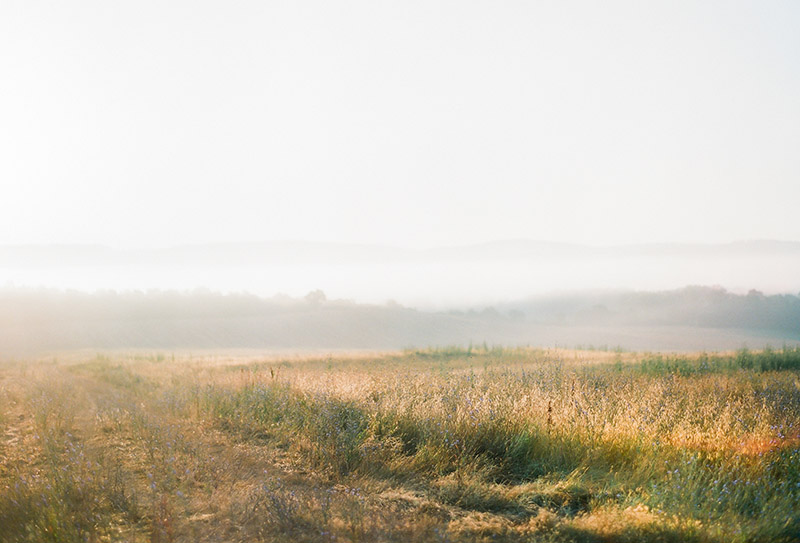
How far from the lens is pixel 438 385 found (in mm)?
10547

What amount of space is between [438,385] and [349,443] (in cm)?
372

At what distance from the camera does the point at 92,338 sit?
189 feet

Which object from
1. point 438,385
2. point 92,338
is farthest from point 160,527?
point 92,338

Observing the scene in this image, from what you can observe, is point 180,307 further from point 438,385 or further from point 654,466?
point 654,466

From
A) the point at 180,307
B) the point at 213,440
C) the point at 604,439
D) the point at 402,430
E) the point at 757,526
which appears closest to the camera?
the point at 757,526

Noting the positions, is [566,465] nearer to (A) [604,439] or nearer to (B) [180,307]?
(A) [604,439]

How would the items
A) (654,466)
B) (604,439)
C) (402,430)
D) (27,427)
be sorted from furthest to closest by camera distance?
1. (27,427)
2. (402,430)
3. (604,439)
4. (654,466)

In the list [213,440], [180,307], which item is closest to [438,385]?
[213,440]

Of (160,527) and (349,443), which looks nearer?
(160,527)

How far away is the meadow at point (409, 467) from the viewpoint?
4.99 meters

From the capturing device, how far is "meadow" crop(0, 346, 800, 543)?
16.4 ft

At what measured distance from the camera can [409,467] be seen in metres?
6.60

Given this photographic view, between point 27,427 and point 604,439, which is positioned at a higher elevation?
point 604,439

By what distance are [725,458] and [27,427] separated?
39.4 feet
